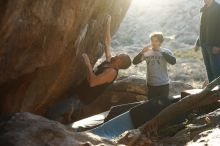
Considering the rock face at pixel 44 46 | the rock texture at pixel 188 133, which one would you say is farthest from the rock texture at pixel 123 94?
the rock texture at pixel 188 133

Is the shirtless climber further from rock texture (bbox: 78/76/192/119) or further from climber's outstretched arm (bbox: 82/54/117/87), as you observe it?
rock texture (bbox: 78/76/192/119)

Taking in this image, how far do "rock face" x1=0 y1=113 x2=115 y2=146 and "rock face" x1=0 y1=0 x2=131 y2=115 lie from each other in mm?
2010

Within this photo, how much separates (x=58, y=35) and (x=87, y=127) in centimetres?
214

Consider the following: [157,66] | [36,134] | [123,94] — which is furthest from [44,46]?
Result: [123,94]

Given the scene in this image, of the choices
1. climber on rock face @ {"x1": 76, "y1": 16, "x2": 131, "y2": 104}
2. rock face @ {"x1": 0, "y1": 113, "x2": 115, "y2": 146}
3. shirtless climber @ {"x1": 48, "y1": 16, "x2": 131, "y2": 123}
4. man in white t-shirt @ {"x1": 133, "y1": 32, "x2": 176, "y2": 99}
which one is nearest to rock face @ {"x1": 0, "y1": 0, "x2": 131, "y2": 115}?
shirtless climber @ {"x1": 48, "y1": 16, "x2": 131, "y2": 123}

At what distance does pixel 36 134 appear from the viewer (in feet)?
18.6

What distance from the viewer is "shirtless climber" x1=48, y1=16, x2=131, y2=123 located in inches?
381

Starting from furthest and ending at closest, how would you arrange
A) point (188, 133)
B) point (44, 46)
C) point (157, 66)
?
point (157, 66) → point (44, 46) → point (188, 133)

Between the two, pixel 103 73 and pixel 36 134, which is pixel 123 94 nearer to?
pixel 103 73

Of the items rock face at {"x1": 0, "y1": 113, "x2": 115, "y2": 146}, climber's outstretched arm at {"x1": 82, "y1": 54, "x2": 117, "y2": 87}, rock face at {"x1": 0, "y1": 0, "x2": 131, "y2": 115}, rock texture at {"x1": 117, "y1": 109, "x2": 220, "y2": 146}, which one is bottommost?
rock texture at {"x1": 117, "y1": 109, "x2": 220, "y2": 146}

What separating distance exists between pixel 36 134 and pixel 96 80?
13.3 feet

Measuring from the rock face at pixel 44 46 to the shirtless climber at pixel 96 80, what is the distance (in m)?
0.45

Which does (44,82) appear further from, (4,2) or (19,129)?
(19,129)

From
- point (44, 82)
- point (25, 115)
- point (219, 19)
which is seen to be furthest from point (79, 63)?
point (25, 115)
